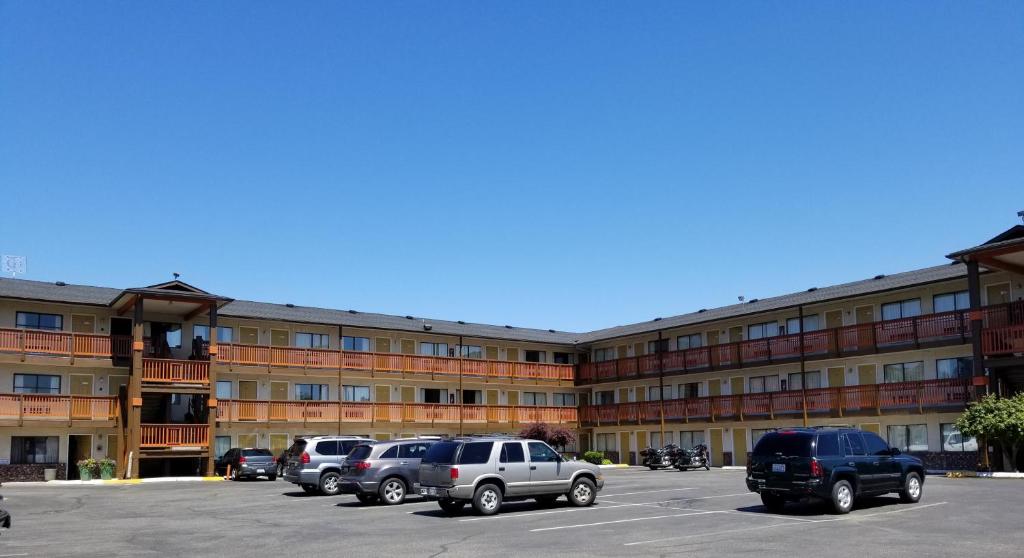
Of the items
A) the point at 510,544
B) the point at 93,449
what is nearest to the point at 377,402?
the point at 93,449

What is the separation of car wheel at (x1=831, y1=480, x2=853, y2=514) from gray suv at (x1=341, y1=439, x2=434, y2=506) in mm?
10322

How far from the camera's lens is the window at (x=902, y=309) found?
41.2 m

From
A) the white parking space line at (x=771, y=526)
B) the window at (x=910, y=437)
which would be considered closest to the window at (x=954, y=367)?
the window at (x=910, y=437)

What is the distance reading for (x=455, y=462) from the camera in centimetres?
2106

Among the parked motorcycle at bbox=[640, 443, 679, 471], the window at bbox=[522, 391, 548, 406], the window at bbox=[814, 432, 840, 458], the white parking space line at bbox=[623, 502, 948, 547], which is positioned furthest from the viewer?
the window at bbox=[522, 391, 548, 406]

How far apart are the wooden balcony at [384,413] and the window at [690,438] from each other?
7.34m

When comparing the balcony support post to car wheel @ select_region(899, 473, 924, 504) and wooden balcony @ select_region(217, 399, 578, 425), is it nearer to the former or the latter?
car wheel @ select_region(899, 473, 924, 504)

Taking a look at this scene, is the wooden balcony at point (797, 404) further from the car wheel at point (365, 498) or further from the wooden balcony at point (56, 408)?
the wooden balcony at point (56, 408)

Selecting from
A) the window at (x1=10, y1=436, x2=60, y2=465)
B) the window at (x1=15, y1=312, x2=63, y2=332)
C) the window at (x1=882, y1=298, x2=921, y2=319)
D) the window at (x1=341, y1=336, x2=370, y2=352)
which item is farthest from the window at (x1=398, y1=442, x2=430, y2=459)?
the window at (x1=341, y1=336, x2=370, y2=352)

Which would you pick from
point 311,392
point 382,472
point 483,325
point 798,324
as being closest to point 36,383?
point 311,392

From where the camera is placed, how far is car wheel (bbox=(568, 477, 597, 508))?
22547 millimetres

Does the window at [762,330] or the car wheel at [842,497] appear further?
the window at [762,330]

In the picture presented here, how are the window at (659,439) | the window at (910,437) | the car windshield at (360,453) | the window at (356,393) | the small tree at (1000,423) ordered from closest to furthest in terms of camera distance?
the car windshield at (360,453) → the small tree at (1000,423) → the window at (910,437) → the window at (356,393) → the window at (659,439)

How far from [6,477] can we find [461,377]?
22.8 m
